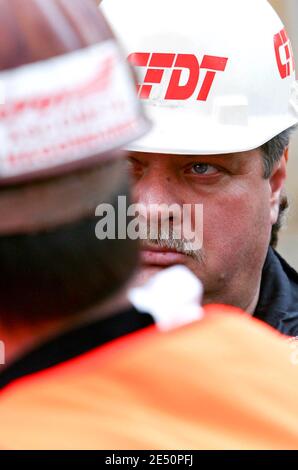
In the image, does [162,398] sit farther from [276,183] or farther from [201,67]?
[276,183]

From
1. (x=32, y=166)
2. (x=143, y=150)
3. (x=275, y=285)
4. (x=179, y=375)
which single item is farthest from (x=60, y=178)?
(x=275, y=285)

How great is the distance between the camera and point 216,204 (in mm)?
3357

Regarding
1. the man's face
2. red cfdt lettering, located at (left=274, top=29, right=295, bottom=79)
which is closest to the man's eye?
the man's face

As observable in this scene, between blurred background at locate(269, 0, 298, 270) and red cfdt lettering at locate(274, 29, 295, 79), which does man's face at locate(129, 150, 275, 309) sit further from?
blurred background at locate(269, 0, 298, 270)

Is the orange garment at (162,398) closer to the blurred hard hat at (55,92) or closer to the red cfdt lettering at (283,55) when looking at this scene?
the blurred hard hat at (55,92)

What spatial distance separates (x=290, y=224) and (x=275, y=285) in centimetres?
494

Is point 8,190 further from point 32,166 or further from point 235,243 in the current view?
point 235,243

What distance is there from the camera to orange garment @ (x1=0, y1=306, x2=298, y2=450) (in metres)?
1.34

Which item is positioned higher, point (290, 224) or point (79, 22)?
point (290, 224)

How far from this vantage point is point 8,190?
4.33ft

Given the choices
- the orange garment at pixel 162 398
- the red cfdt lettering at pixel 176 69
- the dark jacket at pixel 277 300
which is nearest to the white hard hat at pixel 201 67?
the red cfdt lettering at pixel 176 69

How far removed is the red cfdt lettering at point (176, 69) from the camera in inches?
128

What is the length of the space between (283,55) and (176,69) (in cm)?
47

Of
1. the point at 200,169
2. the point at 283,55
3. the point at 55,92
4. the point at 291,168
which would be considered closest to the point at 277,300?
the point at 200,169
